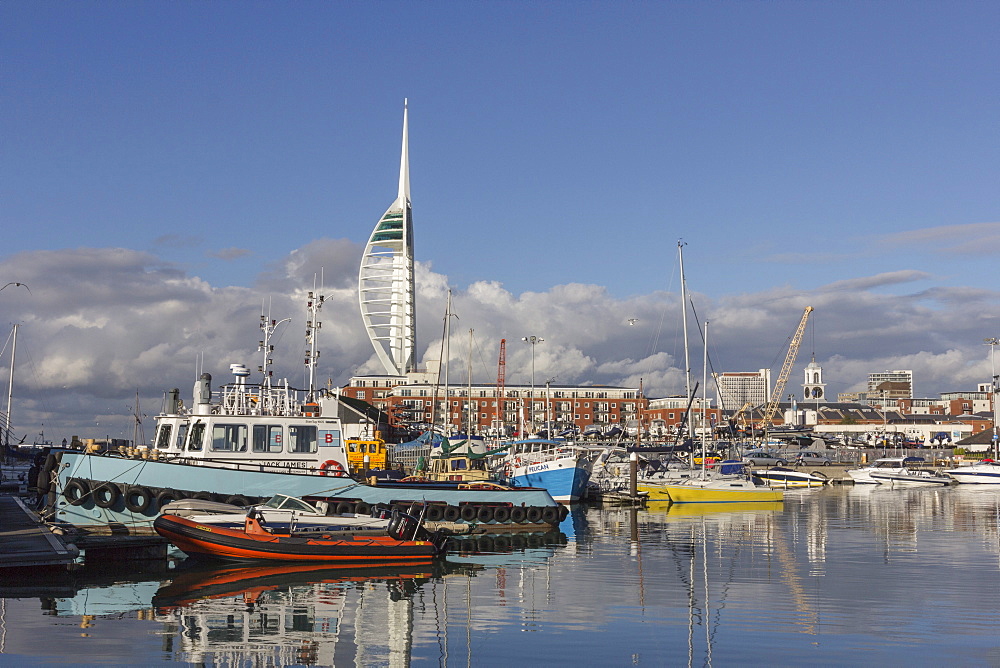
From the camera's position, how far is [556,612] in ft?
68.6

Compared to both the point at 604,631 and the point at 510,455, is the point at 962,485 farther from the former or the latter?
the point at 604,631

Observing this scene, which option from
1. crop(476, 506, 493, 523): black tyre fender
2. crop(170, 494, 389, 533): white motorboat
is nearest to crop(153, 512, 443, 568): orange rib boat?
crop(170, 494, 389, 533): white motorboat

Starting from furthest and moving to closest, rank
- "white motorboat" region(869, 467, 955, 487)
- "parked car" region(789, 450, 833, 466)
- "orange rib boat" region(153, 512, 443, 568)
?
"parked car" region(789, 450, 833, 466)
"white motorboat" region(869, 467, 955, 487)
"orange rib boat" region(153, 512, 443, 568)

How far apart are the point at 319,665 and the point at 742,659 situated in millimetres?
A: 7487

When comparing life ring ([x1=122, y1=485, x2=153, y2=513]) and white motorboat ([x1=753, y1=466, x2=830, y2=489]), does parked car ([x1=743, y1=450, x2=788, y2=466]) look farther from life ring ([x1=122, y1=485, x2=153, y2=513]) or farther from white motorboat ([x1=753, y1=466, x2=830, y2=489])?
life ring ([x1=122, y1=485, x2=153, y2=513])

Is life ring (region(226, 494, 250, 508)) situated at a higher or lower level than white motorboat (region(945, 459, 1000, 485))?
higher

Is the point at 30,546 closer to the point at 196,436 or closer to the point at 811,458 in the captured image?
the point at 196,436

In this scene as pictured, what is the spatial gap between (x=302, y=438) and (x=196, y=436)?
348 cm

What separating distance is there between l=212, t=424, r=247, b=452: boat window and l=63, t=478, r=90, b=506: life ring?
161 inches

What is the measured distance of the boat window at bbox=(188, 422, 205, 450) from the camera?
31.2 m

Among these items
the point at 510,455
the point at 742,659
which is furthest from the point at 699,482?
the point at 742,659

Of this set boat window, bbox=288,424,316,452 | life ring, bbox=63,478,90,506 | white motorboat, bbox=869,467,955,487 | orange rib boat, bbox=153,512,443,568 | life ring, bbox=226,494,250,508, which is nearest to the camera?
orange rib boat, bbox=153,512,443,568

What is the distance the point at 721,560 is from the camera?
30.1 m

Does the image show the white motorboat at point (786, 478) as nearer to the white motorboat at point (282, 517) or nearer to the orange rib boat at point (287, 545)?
the white motorboat at point (282, 517)
